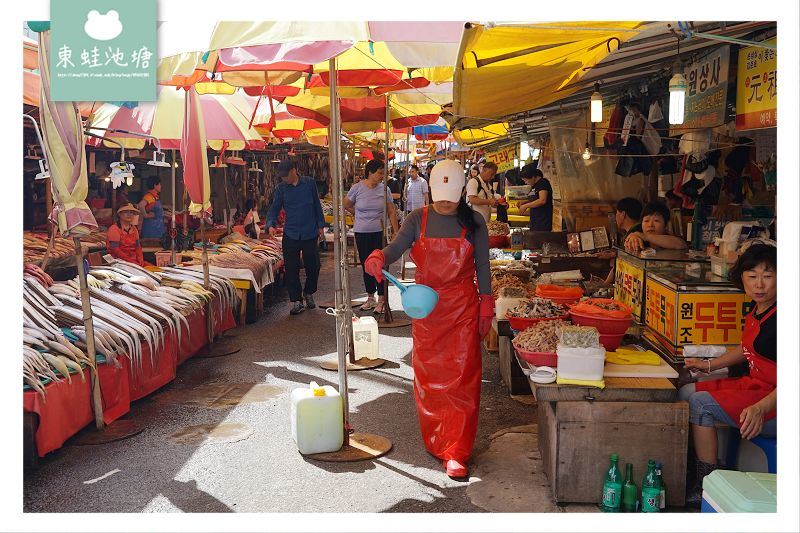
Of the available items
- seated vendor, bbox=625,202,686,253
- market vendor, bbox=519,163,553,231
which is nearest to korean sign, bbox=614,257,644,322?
seated vendor, bbox=625,202,686,253

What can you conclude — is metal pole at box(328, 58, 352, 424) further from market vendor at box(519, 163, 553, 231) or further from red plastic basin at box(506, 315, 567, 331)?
market vendor at box(519, 163, 553, 231)

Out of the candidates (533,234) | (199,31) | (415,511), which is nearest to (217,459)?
(415,511)

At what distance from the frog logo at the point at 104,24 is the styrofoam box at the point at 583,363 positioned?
10.2ft

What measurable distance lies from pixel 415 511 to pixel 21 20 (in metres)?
3.42

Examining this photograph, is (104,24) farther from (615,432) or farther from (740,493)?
(740,493)

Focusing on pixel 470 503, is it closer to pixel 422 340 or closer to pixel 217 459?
pixel 422 340

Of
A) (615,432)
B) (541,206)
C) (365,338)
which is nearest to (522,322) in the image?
(615,432)

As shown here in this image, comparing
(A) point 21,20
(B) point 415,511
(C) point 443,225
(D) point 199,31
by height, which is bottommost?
(B) point 415,511

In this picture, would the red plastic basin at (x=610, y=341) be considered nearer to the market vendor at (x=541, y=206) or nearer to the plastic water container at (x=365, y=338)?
the plastic water container at (x=365, y=338)

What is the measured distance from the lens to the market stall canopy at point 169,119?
10.8 metres

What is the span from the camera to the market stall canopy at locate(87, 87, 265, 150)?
10.8m

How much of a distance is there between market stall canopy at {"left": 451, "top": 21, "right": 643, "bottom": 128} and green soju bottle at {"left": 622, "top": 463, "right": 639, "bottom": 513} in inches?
99.5

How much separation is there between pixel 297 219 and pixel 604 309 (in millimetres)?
6340

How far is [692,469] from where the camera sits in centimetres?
457
